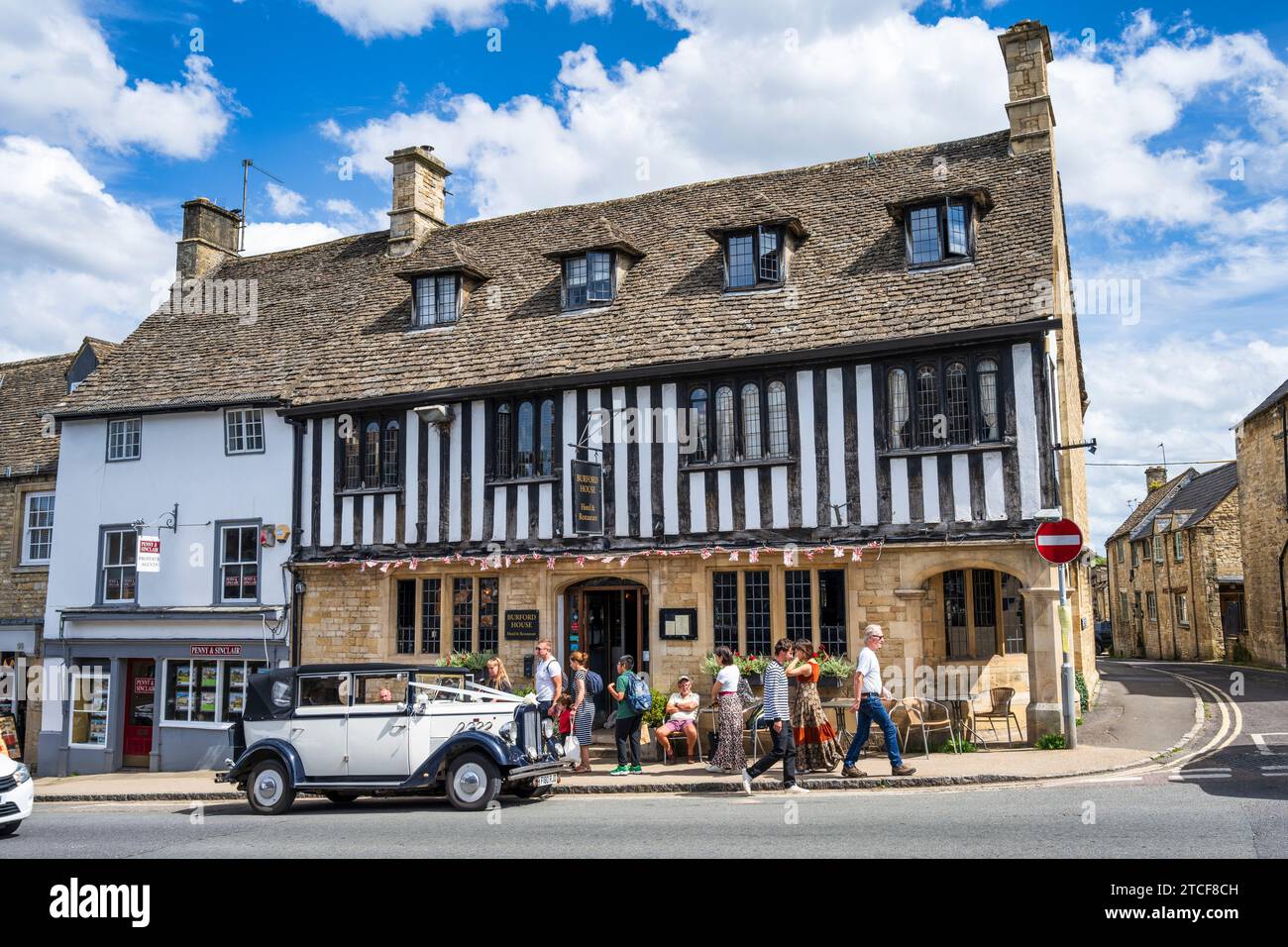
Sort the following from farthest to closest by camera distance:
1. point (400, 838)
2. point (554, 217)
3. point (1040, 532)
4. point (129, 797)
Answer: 1. point (554, 217)
2. point (129, 797)
3. point (1040, 532)
4. point (400, 838)

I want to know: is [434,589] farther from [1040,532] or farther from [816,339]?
[1040,532]

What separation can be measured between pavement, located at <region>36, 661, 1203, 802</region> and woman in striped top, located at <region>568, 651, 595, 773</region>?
32 centimetres

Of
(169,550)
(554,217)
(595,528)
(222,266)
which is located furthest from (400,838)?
(222,266)

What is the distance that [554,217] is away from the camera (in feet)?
73.8

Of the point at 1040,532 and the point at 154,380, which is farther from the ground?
the point at 154,380

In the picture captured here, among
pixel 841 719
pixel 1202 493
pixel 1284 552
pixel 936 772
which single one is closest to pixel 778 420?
pixel 841 719

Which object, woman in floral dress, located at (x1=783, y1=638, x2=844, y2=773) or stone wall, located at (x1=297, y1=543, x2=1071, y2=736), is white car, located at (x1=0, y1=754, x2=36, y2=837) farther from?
→ woman in floral dress, located at (x1=783, y1=638, x2=844, y2=773)

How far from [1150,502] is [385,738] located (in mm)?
50326

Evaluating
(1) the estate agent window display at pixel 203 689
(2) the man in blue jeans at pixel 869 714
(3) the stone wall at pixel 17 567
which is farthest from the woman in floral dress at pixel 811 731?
(3) the stone wall at pixel 17 567

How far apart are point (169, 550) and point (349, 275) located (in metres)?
7.11

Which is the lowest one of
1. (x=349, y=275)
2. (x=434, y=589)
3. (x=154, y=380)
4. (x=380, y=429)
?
(x=434, y=589)

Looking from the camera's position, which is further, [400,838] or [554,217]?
[554,217]

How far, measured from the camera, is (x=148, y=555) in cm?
2062

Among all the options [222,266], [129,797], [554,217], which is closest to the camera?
[129,797]
